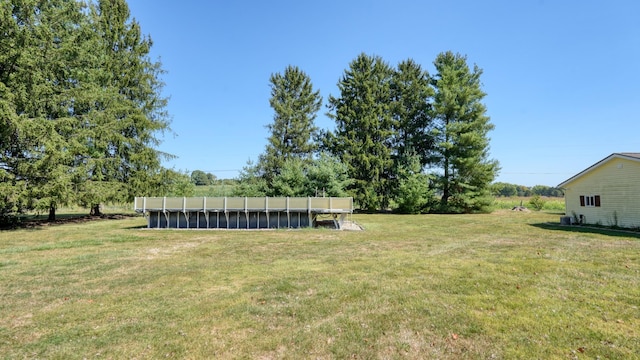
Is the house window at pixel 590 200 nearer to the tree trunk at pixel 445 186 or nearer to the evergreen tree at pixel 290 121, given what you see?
the tree trunk at pixel 445 186

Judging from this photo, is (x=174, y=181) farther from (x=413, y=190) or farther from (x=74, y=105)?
(x=413, y=190)

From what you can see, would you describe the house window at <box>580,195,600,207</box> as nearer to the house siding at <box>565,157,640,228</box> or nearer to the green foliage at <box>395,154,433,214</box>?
the house siding at <box>565,157,640,228</box>

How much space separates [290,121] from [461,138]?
16.0m

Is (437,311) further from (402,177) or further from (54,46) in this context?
(402,177)

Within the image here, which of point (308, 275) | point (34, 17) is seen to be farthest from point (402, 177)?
point (34, 17)

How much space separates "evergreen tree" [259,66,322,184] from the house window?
21026mm

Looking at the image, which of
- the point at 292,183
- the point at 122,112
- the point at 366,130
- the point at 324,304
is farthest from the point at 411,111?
the point at 324,304

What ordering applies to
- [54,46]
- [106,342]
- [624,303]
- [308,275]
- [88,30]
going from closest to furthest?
[106,342] < [624,303] < [308,275] < [54,46] < [88,30]

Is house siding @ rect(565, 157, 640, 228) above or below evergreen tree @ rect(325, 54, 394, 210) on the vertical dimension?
below

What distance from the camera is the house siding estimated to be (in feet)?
51.7

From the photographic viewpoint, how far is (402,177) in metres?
31.3

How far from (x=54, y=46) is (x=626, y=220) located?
31.2 metres

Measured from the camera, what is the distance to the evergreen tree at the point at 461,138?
28906 millimetres

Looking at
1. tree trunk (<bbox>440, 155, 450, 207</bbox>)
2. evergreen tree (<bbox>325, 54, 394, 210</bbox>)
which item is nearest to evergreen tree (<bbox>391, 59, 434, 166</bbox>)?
evergreen tree (<bbox>325, 54, 394, 210</bbox>)
